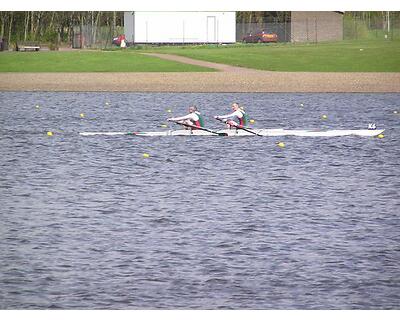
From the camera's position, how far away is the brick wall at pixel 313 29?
241 feet

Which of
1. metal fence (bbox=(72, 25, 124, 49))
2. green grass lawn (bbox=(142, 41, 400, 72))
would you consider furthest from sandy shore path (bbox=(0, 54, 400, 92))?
metal fence (bbox=(72, 25, 124, 49))

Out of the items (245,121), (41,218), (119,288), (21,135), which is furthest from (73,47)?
(119,288)

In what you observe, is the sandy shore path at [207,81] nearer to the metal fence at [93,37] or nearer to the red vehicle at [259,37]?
the red vehicle at [259,37]

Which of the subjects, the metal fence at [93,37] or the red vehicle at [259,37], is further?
the red vehicle at [259,37]

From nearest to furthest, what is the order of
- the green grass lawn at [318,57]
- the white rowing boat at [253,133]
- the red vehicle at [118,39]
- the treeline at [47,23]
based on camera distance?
the white rowing boat at [253,133] < the treeline at [47,23] < the red vehicle at [118,39] < the green grass lawn at [318,57]

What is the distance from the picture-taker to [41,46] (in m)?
67.8

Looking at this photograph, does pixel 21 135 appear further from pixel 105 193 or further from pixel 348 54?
pixel 348 54

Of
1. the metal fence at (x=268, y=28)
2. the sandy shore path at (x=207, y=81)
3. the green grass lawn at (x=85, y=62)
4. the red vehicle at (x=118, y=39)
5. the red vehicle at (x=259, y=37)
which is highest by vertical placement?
the metal fence at (x=268, y=28)

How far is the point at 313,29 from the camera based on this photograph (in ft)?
245

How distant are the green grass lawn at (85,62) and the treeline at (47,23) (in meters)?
1.05

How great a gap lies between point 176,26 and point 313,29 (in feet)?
43.7

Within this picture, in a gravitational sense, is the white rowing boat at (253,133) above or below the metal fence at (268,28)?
below

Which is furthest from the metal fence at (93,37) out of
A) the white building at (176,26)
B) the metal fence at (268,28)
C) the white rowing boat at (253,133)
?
the white rowing boat at (253,133)
